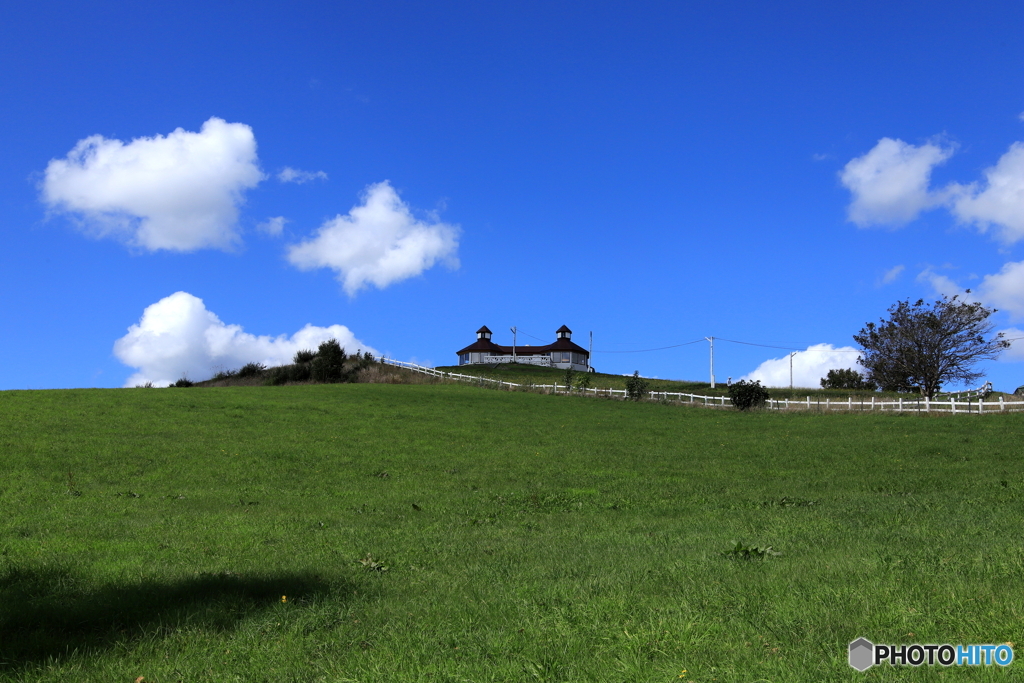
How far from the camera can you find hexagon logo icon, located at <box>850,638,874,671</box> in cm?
545

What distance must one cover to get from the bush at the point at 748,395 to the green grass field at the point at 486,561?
2338 centimetres

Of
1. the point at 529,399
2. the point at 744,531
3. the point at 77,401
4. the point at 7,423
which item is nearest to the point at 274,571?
the point at 744,531

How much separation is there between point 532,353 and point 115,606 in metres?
135

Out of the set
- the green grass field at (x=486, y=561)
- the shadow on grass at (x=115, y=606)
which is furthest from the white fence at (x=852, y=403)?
the shadow on grass at (x=115, y=606)

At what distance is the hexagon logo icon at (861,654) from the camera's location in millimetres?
5449

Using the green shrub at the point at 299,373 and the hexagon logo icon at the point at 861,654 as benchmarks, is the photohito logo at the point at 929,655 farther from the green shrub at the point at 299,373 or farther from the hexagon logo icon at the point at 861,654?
the green shrub at the point at 299,373

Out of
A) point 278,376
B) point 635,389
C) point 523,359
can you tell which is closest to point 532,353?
point 523,359

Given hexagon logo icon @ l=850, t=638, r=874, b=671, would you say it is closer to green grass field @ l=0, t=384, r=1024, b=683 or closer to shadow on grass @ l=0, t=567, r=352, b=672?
green grass field @ l=0, t=384, r=1024, b=683

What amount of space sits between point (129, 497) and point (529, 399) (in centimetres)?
3450

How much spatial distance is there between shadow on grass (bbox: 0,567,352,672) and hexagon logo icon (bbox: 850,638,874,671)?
5.69 meters

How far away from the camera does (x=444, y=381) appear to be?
227 ft

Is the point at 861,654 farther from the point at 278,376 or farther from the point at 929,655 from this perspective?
the point at 278,376

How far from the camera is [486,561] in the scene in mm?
9945

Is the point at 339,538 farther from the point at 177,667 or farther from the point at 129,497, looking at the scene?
the point at 129,497
